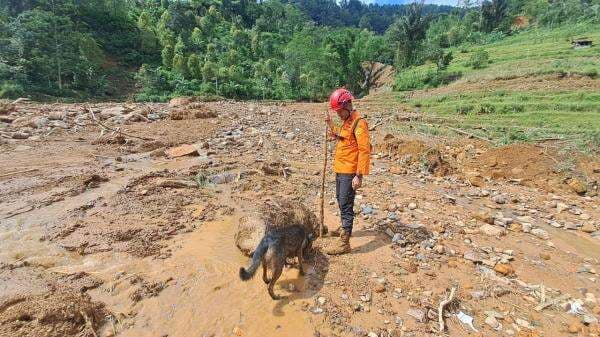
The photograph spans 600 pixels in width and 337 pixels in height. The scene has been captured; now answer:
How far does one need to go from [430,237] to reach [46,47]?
35873 millimetres

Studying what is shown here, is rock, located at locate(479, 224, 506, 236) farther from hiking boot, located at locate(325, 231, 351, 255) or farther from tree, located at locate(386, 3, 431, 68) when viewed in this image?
tree, located at locate(386, 3, 431, 68)

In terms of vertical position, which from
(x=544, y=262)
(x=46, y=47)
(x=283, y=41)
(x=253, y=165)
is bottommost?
(x=544, y=262)

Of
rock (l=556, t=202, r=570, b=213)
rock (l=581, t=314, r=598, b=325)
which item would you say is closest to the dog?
rock (l=581, t=314, r=598, b=325)

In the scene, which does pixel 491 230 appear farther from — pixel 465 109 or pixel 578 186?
pixel 465 109

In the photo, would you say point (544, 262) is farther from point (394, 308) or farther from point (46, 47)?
point (46, 47)

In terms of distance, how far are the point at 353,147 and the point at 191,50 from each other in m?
53.9

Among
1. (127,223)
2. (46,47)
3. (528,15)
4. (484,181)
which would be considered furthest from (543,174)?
(528,15)

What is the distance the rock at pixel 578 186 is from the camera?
25.0 ft

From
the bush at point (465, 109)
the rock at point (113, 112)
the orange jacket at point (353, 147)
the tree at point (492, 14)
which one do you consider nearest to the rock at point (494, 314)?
the orange jacket at point (353, 147)

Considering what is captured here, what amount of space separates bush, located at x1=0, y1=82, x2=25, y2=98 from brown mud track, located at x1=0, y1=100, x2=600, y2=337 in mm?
17278

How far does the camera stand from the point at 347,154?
4395mm

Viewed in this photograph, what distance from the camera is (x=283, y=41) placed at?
67.1m

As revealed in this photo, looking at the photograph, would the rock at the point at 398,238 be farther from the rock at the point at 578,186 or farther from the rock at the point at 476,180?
the rock at the point at 578,186

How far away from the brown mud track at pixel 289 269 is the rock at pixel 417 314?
1 centimetres
